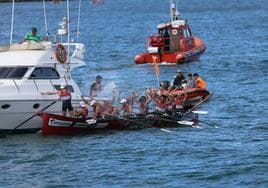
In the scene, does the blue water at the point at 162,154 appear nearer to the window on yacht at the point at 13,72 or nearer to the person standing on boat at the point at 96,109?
the person standing on boat at the point at 96,109

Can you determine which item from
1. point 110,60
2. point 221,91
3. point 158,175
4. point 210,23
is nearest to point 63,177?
point 158,175

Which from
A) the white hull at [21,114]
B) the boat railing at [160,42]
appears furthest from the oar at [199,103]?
the boat railing at [160,42]

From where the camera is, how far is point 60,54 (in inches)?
1404

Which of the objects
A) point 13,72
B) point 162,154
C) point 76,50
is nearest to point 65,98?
point 13,72

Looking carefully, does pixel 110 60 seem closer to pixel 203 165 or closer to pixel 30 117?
pixel 30 117

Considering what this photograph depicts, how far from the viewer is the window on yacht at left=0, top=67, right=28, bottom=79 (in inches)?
1348

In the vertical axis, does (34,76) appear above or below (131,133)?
above

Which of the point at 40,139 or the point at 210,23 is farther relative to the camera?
the point at 210,23

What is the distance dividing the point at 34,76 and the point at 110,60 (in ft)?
111

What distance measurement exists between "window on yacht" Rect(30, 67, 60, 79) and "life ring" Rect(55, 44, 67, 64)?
1.64 feet

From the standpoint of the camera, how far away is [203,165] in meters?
29.8

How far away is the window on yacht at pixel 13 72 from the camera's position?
112 feet

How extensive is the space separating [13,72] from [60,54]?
2.16 metres

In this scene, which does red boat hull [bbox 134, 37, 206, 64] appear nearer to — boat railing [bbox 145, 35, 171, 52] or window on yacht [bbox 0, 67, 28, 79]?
boat railing [bbox 145, 35, 171, 52]
